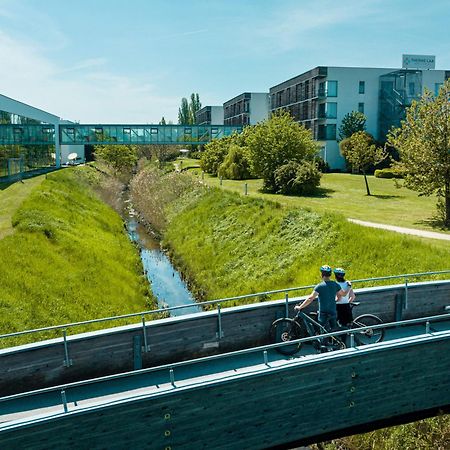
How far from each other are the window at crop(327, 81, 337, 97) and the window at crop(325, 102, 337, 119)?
1.14m

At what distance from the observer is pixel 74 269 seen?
20.9 meters

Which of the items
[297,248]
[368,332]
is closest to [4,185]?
[297,248]

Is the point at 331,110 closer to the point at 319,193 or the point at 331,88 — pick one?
the point at 331,88

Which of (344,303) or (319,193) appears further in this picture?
(319,193)

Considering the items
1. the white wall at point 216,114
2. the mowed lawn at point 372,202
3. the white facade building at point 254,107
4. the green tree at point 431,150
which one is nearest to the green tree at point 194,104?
the white wall at point 216,114

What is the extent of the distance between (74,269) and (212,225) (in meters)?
12.3

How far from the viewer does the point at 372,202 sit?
31906 mm

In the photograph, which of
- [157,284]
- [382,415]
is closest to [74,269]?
[157,284]

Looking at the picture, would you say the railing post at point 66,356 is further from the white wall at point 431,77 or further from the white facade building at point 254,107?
the white facade building at point 254,107

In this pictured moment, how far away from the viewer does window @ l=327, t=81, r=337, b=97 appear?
2290 inches

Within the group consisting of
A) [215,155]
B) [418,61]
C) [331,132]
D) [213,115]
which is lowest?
[215,155]

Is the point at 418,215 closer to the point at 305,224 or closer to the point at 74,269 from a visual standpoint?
the point at 305,224

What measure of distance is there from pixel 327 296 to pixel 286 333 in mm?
1475

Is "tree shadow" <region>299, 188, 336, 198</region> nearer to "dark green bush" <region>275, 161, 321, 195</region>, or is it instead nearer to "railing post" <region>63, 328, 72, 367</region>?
"dark green bush" <region>275, 161, 321, 195</region>
